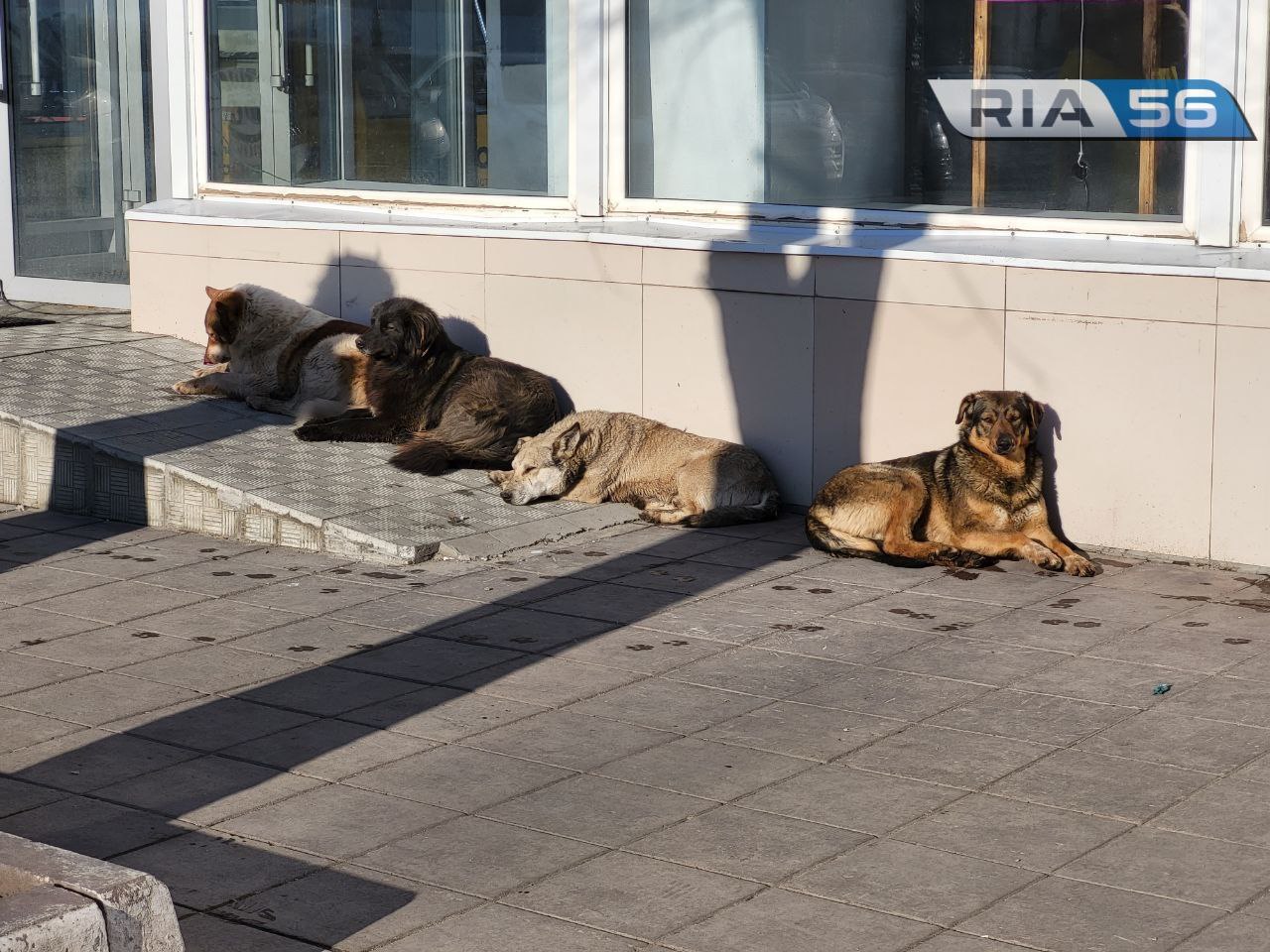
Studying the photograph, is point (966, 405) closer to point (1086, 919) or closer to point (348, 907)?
point (1086, 919)

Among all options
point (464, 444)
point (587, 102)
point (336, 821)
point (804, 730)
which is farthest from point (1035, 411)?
point (336, 821)

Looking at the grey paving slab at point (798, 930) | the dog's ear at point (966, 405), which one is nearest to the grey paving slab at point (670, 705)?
the grey paving slab at point (798, 930)

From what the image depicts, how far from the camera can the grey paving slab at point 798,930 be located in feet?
14.1

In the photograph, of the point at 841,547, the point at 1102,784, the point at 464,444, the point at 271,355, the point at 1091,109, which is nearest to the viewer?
the point at 1102,784

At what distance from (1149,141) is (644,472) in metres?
3.19

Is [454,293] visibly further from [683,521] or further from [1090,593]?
[1090,593]

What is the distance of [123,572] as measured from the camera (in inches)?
333

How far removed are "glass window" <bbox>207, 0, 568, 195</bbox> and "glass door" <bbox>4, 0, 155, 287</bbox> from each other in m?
1.53

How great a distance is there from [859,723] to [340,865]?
2061mm

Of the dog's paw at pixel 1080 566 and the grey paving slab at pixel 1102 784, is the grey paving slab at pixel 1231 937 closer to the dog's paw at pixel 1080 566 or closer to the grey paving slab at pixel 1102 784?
the grey paving slab at pixel 1102 784

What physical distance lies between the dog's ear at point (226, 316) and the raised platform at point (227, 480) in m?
0.43

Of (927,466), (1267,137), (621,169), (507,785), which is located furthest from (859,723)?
(621,169)

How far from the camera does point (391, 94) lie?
39.0 ft

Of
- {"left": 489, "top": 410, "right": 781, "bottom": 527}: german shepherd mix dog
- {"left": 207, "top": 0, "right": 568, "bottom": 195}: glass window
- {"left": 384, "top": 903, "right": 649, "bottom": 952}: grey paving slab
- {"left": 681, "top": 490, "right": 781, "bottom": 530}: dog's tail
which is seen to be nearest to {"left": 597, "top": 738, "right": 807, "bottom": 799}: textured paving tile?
{"left": 384, "top": 903, "right": 649, "bottom": 952}: grey paving slab
